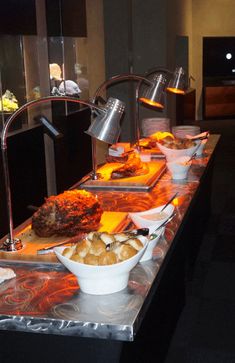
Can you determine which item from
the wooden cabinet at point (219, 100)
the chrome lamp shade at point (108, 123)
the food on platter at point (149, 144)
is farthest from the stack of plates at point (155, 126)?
the wooden cabinet at point (219, 100)

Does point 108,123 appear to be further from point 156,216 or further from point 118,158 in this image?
point 118,158

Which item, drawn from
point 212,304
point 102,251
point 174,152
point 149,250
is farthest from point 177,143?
point 102,251

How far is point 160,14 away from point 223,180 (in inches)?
86.4

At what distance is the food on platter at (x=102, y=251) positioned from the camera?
152 centimetres

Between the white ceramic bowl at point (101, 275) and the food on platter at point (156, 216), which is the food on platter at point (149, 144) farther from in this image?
the white ceramic bowl at point (101, 275)

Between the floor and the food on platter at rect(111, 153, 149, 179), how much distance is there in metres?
0.77

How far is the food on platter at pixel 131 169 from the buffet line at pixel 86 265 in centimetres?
34

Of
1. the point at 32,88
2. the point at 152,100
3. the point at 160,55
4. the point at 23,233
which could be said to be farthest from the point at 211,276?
the point at 160,55

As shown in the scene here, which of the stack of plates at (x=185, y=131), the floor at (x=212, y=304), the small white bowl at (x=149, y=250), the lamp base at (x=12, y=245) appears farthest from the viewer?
the stack of plates at (x=185, y=131)

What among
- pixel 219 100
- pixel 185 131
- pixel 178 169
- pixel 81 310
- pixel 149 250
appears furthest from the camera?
pixel 219 100

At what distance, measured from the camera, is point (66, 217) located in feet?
6.43

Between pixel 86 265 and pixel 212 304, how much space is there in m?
1.75

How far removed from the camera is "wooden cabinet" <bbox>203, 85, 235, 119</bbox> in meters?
10.9

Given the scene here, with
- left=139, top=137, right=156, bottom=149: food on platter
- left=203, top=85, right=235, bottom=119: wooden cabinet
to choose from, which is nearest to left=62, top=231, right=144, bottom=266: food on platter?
left=139, top=137, right=156, bottom=149: food on platter
